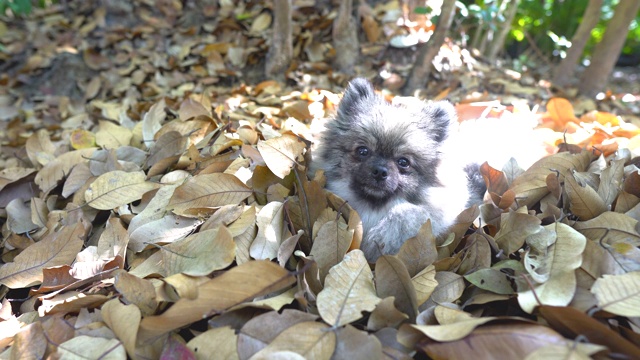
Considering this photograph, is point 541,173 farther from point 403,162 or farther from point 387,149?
point 387,149

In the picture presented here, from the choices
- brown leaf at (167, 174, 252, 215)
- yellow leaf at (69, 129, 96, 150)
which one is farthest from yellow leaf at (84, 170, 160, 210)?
yellow leaf at (69, 129, 96, 150)

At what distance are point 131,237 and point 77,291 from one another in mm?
365

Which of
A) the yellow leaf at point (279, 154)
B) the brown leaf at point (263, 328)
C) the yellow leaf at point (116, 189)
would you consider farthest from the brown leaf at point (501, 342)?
the yellow leaf at point (116, 189)

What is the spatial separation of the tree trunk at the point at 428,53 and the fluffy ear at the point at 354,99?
162 centimetres

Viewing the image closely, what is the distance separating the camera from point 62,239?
2.60 meters

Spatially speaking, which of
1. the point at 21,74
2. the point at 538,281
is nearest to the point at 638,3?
the point at 538,281

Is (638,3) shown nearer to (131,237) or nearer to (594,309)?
(594,309)

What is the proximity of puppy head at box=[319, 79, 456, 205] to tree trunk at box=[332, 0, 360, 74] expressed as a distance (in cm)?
211

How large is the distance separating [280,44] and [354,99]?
208 centimetres

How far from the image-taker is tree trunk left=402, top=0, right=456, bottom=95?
4449mm

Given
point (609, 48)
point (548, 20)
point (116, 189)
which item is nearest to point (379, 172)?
point (116, 189)

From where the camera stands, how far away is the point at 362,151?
120 inches

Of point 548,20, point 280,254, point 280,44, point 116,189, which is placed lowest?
point 116,189

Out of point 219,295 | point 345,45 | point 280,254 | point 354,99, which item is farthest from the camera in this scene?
point 345,45
